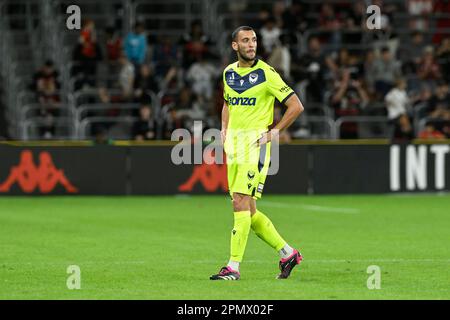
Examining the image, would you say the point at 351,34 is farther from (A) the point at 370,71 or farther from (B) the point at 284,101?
(B) the point at 284,101

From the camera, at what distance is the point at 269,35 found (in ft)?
95.4

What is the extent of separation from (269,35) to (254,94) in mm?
17318

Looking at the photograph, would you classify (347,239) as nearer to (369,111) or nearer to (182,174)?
(182,174)

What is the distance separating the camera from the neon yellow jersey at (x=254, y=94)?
11930 mm

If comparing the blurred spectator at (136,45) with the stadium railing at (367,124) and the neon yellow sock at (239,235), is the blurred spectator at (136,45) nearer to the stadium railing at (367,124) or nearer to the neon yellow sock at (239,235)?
the stadium railing at (367,124)

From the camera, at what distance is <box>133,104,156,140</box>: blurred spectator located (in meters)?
26.5

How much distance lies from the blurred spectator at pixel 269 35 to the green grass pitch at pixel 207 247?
4.75m

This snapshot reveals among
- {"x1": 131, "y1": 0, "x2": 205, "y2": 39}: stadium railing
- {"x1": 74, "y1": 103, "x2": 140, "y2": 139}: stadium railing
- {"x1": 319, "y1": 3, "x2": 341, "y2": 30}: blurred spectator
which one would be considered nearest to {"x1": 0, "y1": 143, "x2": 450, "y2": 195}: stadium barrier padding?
{"x1": 74, "y1": 103, "x2": 140, "y2": 139}: stadium railing

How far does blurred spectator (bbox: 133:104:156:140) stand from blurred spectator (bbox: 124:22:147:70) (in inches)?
97.9

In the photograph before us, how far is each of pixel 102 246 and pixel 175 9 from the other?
1799cm

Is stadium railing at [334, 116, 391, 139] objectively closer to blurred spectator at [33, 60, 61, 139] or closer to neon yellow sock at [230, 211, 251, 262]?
blurred spectator at [33, 60, 61, 139]

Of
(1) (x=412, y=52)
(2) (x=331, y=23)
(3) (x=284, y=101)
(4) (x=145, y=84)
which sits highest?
(2) (x=331, y=23)

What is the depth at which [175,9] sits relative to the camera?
32.8m

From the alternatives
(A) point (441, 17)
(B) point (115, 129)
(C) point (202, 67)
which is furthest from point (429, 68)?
(B) point (115, 129)
